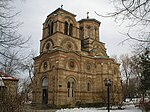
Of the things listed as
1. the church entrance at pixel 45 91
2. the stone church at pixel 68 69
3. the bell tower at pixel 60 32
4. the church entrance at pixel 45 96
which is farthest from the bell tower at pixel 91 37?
the church entrance at pixel 45 96

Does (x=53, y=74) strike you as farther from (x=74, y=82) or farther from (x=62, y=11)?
(x=62, y=11)

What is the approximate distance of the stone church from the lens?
26000mm

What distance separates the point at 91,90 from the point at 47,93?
7.48 meters

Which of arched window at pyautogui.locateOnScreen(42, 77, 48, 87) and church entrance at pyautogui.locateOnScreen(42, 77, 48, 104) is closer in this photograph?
church entrance at pyautogui.locateOnScreen(42, 77, 48, 104)

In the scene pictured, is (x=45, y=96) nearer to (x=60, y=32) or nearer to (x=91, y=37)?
(x=60, y=32)

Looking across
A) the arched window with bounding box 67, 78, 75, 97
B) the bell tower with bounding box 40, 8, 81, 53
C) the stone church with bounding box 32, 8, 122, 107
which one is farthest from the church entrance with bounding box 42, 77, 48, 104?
the bell tower with bounding box 40, 8, 81, 53

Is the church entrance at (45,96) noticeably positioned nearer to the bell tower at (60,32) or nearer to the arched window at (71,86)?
the arched window at (71,86)

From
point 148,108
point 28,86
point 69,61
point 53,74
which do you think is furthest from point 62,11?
point 28,86

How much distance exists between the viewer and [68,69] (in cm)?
2723

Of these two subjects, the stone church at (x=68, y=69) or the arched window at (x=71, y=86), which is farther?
the arched window at (x=71, y=86)

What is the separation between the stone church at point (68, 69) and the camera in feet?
85.3

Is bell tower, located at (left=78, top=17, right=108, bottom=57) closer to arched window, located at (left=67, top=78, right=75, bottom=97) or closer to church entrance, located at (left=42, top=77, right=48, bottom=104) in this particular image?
arched window, located at (left=67, top=78, right=75, bottom=97)

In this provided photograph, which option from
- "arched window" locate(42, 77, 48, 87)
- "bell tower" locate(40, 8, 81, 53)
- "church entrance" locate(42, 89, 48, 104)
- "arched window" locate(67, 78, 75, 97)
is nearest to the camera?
"arched window" locate(67, 78, 75, 97)

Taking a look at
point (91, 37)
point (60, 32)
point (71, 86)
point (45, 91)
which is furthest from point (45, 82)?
point (91, 37)
